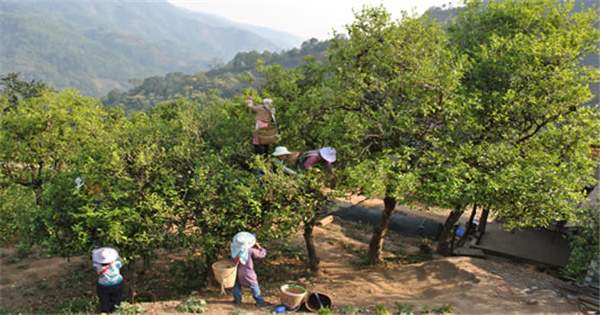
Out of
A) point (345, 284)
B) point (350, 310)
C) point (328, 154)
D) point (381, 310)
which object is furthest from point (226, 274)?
point (345, 284)

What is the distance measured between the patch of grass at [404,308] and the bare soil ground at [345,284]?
0.16 meters

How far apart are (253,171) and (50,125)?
10.8 metres

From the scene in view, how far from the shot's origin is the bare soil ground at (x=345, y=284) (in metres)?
10.3

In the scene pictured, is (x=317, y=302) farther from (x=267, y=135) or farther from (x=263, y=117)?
(x=263, y=117)

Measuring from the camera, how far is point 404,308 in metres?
9.98

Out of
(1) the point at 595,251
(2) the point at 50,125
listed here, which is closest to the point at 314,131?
(1) the point at 595,251

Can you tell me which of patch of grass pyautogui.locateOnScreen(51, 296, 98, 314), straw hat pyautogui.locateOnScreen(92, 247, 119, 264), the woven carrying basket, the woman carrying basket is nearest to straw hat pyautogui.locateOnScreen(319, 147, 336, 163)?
the woven carrying basket

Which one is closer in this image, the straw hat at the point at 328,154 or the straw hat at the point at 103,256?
the straw hat at the point at 103,256

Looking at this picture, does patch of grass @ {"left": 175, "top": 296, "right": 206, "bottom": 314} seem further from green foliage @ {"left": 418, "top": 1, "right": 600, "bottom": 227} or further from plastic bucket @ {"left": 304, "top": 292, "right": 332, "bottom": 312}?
green foliage @ {"left": 418, "top": 1, "right": 600, "bottom": 227}

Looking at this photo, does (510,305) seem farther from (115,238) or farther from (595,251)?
(115,238)

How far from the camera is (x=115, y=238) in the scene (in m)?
9.40

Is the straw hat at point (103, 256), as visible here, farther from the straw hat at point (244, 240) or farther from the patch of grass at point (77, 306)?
the straw hat at point (244, 240)

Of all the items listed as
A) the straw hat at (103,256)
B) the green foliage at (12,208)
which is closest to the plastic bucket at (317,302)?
the straw hat at (103,256)

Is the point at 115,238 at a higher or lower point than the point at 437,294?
higher
